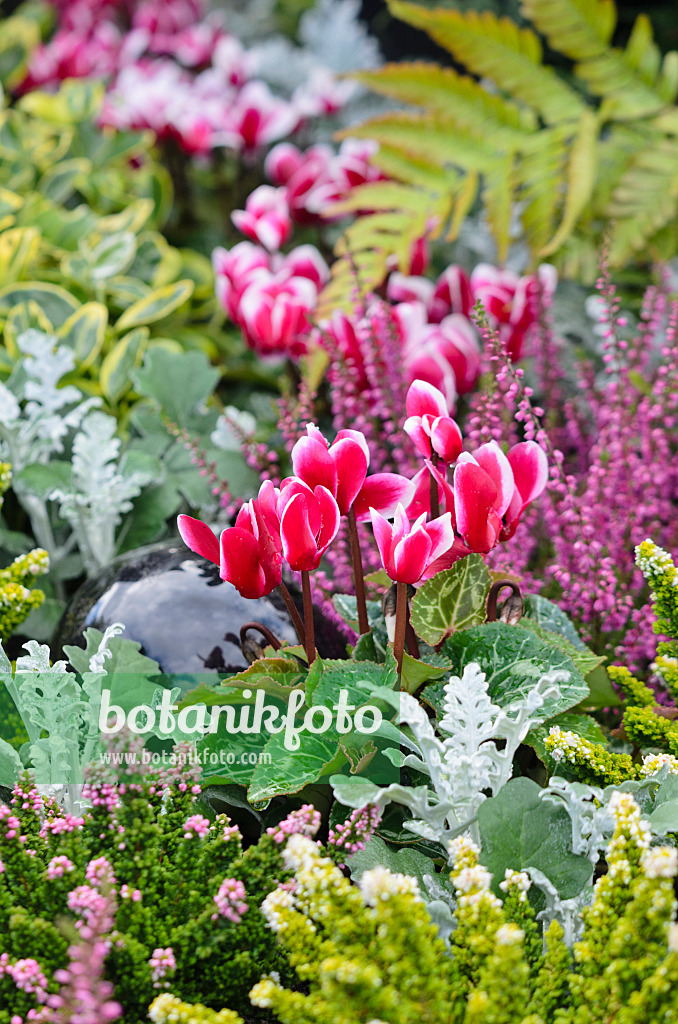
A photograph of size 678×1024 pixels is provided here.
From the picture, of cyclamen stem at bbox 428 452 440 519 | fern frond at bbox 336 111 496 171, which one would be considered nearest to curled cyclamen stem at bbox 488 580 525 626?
cyclamen stem at bbox 428 452 440 519

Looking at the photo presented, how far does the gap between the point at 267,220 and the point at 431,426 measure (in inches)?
49.4

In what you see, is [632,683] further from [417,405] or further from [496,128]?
[496,128]

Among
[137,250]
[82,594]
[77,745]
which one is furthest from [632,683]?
[137,250]

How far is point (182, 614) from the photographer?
123 centimetres

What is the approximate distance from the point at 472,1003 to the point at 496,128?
2.04 metres

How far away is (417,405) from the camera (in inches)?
40.3

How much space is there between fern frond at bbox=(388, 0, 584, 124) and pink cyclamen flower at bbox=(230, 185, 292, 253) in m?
0.56

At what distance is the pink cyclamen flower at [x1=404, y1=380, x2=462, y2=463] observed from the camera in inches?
37.9

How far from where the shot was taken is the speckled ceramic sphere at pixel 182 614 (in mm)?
1202

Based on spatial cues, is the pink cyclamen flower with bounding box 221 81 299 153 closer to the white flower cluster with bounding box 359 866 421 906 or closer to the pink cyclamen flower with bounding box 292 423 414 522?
the pink cyclamen flower with bounding box 292 423 414 522

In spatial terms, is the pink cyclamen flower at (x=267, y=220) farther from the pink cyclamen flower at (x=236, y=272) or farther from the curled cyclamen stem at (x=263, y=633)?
the curled cyclamen stem at (x=263, y=633)

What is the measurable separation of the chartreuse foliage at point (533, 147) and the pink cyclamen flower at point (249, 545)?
107cm

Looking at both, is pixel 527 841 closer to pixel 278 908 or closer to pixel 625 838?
pixel 625 838

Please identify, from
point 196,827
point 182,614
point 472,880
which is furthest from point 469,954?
point 182,614
